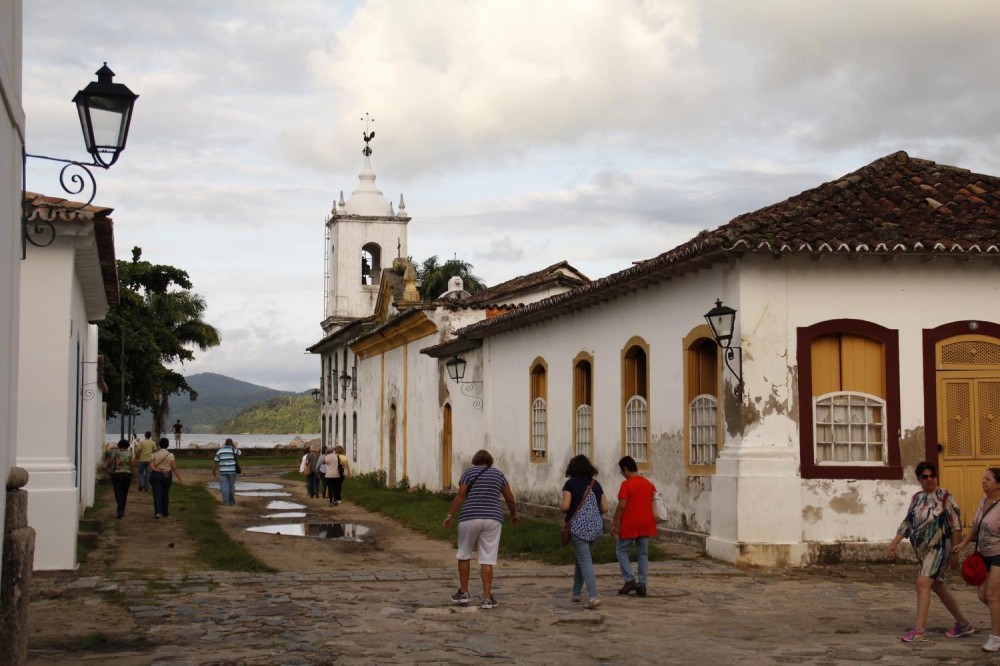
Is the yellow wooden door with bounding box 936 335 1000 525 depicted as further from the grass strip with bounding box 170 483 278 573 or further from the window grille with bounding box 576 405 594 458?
the grass strip with bounding box 170 483 278 573

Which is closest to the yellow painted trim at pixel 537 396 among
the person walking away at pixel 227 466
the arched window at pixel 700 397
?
the arched window at pixel 700 397

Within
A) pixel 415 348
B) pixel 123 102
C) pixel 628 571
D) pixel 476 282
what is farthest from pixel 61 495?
pixel 476 282

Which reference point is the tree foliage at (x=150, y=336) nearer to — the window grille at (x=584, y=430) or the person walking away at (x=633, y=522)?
the window grille at (x=584, y=430)

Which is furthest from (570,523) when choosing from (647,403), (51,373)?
(647,403)

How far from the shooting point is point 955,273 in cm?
1504

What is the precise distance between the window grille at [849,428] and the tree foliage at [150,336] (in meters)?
30.4

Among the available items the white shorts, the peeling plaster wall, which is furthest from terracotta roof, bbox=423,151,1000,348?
the white shorts

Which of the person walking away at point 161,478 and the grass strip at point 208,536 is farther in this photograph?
the person walking away at point 161,478

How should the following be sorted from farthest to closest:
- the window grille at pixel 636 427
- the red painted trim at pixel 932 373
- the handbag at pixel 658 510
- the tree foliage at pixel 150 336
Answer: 1. the tree foliage at pixel 150 336
2. the window grille at pixel 636 427
3. the red painted trim at pixel 932 373
4. the handbag at pixel 658 510

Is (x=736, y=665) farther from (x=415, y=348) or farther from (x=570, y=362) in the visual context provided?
(x=415, y=348)

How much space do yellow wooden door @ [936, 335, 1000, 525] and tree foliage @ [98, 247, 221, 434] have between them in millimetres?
31007

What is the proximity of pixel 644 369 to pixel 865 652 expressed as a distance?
9517mm

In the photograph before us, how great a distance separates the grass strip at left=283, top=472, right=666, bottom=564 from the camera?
16234mm

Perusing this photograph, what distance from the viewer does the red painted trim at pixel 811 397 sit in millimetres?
14562
